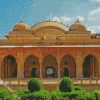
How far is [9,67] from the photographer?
3716 cm

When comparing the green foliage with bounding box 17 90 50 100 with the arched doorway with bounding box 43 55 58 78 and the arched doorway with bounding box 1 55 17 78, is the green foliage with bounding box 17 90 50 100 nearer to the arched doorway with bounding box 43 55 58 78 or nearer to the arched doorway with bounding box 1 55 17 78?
the arched doorway with bounding box 1 55 17 78

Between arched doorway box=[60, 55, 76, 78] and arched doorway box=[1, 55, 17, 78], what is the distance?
428 centimetres

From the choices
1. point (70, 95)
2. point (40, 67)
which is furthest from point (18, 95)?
point (40, 67)

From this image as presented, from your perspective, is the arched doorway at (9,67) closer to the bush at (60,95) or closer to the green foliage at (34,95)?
the green foliage at (34,95)

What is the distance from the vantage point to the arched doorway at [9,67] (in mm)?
36688

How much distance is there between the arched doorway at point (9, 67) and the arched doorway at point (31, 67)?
1060 millimetres

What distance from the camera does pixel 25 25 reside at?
40.3 metres

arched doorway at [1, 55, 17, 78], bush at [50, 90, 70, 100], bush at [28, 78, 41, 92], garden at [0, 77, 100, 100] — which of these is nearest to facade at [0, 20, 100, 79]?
arched doorway at [1, 55, 17, 78]

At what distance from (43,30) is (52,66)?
379cm

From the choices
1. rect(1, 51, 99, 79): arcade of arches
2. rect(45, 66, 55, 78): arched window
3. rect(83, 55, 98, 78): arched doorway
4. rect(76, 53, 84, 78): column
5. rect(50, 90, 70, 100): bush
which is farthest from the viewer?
rect(45, 66, 55, 78): arched window

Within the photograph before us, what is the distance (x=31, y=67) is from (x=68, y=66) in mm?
3304

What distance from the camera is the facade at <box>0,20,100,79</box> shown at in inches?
1384

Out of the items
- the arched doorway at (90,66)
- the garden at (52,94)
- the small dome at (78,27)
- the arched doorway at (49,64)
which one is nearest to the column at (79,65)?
the arched doorway at (90,66)

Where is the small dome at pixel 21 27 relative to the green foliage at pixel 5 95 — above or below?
above
